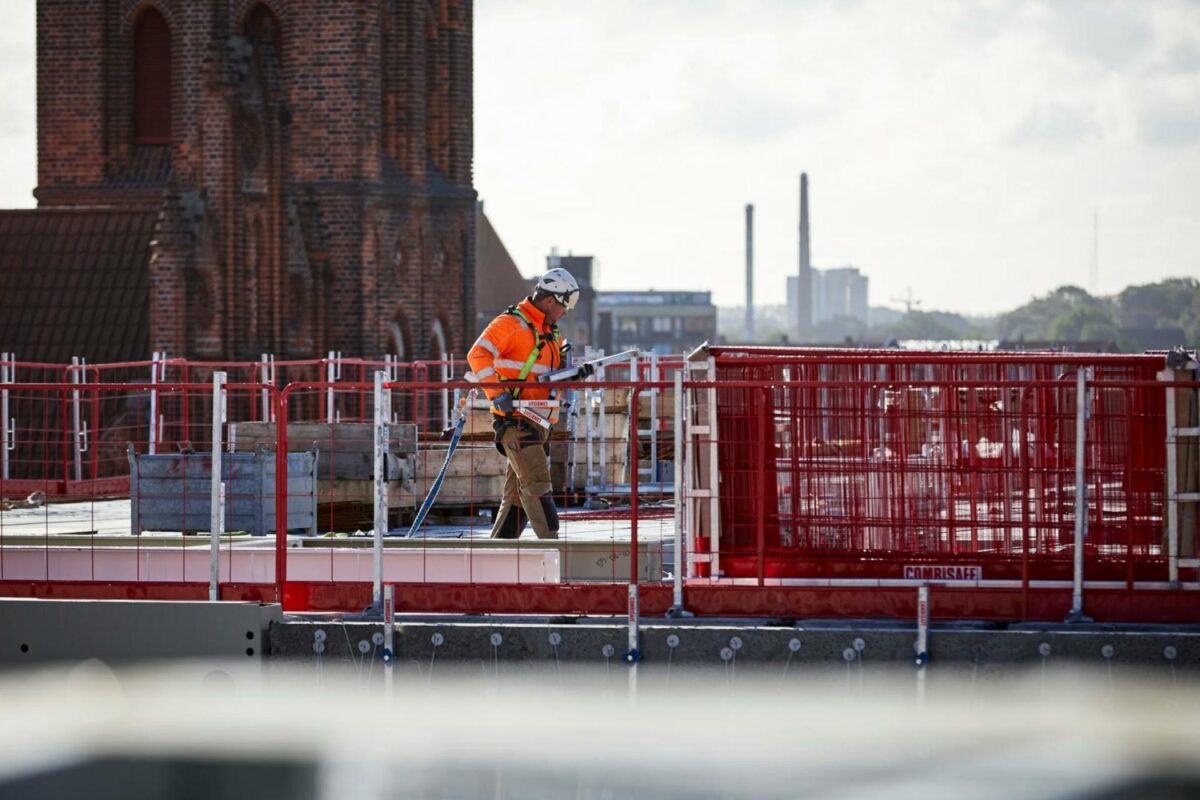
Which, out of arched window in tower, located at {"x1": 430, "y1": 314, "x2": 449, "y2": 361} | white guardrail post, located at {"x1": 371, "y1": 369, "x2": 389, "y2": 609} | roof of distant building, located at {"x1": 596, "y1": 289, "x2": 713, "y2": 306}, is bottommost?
white guardrail post, located at {"x1": 371, "y1": 369, "x2": 389, "y2": 609}

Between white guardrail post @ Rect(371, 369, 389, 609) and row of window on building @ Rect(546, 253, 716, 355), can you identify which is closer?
white guardrail post @ Rect(371, 369, 389, 609)

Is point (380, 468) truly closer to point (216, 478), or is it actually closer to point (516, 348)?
point (216, 478)

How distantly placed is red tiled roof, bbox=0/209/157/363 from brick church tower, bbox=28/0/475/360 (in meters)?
0.30

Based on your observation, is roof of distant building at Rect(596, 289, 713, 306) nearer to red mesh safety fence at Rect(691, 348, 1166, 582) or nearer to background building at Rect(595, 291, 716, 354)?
background building at Rect(595, 291, 716, 354)

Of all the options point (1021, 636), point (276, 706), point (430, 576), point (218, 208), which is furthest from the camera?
point (218, 208)

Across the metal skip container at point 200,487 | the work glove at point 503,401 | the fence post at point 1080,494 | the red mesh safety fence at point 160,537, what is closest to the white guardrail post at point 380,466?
the red mesh safety fence at point 160,537

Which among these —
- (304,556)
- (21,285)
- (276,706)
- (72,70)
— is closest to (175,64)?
(72,70)

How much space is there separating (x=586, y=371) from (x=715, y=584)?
225 cm

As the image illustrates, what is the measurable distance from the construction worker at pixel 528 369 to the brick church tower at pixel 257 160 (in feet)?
77.4

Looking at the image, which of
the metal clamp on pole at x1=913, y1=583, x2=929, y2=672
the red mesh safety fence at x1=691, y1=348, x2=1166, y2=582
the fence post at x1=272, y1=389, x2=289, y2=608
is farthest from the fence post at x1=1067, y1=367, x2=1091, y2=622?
the fence post at x1=272, y1=389, x2=289, y2=608

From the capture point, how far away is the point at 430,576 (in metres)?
12.9

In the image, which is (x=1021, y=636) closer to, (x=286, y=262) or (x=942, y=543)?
(x=942, y=543)

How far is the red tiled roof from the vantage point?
1443 inches

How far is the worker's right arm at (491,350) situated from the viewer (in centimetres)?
1282
